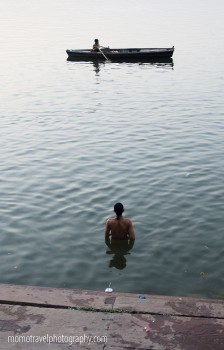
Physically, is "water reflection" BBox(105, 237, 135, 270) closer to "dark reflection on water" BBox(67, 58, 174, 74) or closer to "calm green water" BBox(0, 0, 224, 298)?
"calm green water" BBox(0, 0, 224, 298)

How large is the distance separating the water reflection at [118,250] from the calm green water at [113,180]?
0.14ft

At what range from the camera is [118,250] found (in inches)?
413

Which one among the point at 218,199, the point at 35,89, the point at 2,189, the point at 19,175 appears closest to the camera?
the point at 218,199

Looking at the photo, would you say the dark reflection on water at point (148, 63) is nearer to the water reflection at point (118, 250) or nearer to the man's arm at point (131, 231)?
the water reflection at point (118, 250)

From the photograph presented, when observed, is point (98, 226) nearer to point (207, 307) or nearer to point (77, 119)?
point (207, 307)

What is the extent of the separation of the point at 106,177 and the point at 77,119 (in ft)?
26.2

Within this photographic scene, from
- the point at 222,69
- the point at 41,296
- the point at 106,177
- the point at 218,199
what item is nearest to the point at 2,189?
the point at 106,177

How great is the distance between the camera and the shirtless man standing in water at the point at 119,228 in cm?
1027

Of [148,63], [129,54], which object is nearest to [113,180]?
[148,63]

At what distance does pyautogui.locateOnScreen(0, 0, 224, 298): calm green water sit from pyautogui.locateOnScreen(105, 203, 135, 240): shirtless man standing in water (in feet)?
Result: 0.97

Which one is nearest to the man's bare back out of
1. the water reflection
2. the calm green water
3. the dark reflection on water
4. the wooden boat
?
the water reflection

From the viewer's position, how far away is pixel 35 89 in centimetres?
2936

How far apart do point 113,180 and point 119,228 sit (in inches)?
157

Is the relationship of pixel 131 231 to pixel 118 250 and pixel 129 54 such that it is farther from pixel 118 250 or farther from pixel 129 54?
pixel 129 54
